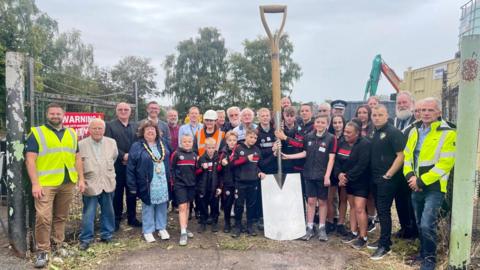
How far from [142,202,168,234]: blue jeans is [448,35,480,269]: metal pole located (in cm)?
347

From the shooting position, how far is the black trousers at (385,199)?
4.29 meters

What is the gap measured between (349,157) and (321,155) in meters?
0.37

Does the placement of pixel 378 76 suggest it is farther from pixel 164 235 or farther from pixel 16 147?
pixel 16 147

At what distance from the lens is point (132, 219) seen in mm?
5531

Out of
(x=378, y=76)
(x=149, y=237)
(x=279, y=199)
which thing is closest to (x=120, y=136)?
(x=149, y=237)

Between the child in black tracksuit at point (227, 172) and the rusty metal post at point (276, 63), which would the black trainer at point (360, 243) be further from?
the child in black tracksuit at point (227, 172)

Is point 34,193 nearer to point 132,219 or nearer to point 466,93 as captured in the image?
point 132,219

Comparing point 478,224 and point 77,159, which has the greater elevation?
point 77,159

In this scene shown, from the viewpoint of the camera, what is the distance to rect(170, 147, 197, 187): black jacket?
4.94 meters

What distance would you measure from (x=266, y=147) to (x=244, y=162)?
53 centimetres

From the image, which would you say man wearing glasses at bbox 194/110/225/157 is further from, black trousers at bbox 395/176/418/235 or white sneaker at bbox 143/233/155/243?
black trousers at bbox 395/176/418/235

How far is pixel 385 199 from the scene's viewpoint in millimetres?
4312

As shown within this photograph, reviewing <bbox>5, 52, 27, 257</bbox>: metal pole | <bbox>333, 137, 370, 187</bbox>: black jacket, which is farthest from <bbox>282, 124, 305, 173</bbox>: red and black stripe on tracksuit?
<bbox>5, 52, 27, 257</bbox>: metal pole

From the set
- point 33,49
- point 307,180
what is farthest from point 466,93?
point 33,49
